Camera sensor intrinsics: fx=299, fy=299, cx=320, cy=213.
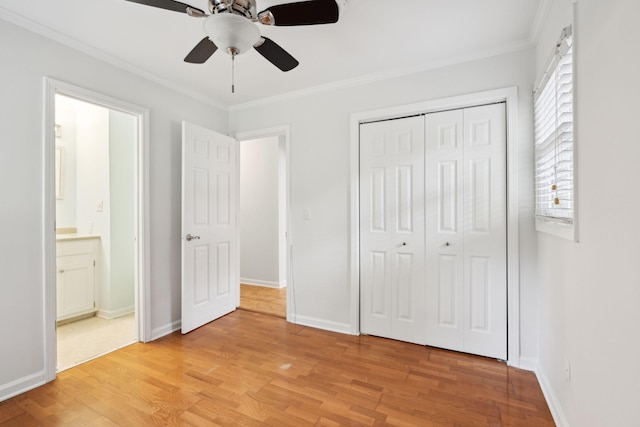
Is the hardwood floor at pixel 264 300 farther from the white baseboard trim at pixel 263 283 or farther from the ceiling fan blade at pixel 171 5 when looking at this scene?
the ceiling fan blade at pixel 171 5

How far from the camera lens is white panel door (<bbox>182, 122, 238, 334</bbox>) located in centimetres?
294

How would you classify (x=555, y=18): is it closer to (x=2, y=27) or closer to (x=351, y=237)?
(x=351, y=237)

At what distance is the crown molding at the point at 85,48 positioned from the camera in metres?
1.95

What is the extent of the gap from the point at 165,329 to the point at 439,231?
2.75m

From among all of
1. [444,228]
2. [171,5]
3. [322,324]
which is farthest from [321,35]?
[322,324]

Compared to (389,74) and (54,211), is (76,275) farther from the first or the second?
(389,74)

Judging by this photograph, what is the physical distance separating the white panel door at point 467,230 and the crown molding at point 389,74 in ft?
1.35

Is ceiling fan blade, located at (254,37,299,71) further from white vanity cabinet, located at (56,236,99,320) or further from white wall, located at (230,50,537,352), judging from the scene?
white vanity cabinet, located at (56,236,99,320)

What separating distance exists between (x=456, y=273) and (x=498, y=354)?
0.68 metres

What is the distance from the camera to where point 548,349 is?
1.93 metres

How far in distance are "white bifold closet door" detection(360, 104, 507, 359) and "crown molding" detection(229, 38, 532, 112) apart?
0.41m

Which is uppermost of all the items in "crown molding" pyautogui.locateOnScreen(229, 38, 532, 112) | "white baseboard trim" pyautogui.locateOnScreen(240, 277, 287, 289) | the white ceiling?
the white ceiling

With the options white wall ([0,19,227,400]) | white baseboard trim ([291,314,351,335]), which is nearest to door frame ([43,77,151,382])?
white wall ([0,19,227,400])

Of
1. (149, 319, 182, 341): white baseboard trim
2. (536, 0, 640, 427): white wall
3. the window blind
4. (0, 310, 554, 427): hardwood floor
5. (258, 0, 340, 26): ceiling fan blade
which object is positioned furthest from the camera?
(149, 319, 182, 341): white baseboard trim
